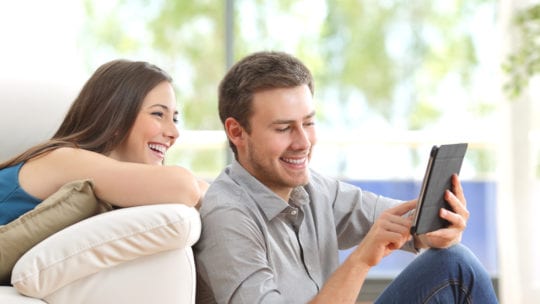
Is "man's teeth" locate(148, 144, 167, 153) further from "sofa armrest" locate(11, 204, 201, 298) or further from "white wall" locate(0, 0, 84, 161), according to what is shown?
"white wall" locate(0, 0, 84, 161)

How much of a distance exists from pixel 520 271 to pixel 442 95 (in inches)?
38.4

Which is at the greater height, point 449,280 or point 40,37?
point 40,37

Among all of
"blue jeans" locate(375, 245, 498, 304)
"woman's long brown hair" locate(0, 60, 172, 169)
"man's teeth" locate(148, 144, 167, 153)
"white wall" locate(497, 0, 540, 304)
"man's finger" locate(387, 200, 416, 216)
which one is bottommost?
"white wall" locate(497, 0, 540, 304)

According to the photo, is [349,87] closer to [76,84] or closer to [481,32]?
[481,32]

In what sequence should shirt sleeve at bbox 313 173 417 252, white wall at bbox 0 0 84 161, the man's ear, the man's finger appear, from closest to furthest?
the man's finger < the man's ear < shirt sleeve at bbox 313 173 417 252 < white wall at bbox 0 0 84 161

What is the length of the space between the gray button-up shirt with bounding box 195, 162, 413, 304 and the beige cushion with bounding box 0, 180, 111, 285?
29 cm

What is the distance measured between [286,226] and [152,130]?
54 centimetres

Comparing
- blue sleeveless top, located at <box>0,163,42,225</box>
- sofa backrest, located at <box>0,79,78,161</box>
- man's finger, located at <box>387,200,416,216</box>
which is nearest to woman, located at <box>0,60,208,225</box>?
blue sleeveless top, located at <box>0,163,42,225</box>

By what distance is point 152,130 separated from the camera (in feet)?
7.81

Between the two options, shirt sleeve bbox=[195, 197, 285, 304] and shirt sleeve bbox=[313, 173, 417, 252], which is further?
shirt sleeve bbox=[313, 173, 417, 252]

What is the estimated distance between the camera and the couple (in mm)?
1887

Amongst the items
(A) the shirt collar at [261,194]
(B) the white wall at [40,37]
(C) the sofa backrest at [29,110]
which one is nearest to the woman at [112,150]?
(A) the shirt collar at [261,194]

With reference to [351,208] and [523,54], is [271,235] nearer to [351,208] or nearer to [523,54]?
[351,208]

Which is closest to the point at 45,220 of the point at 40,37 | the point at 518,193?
the point at 40,37
